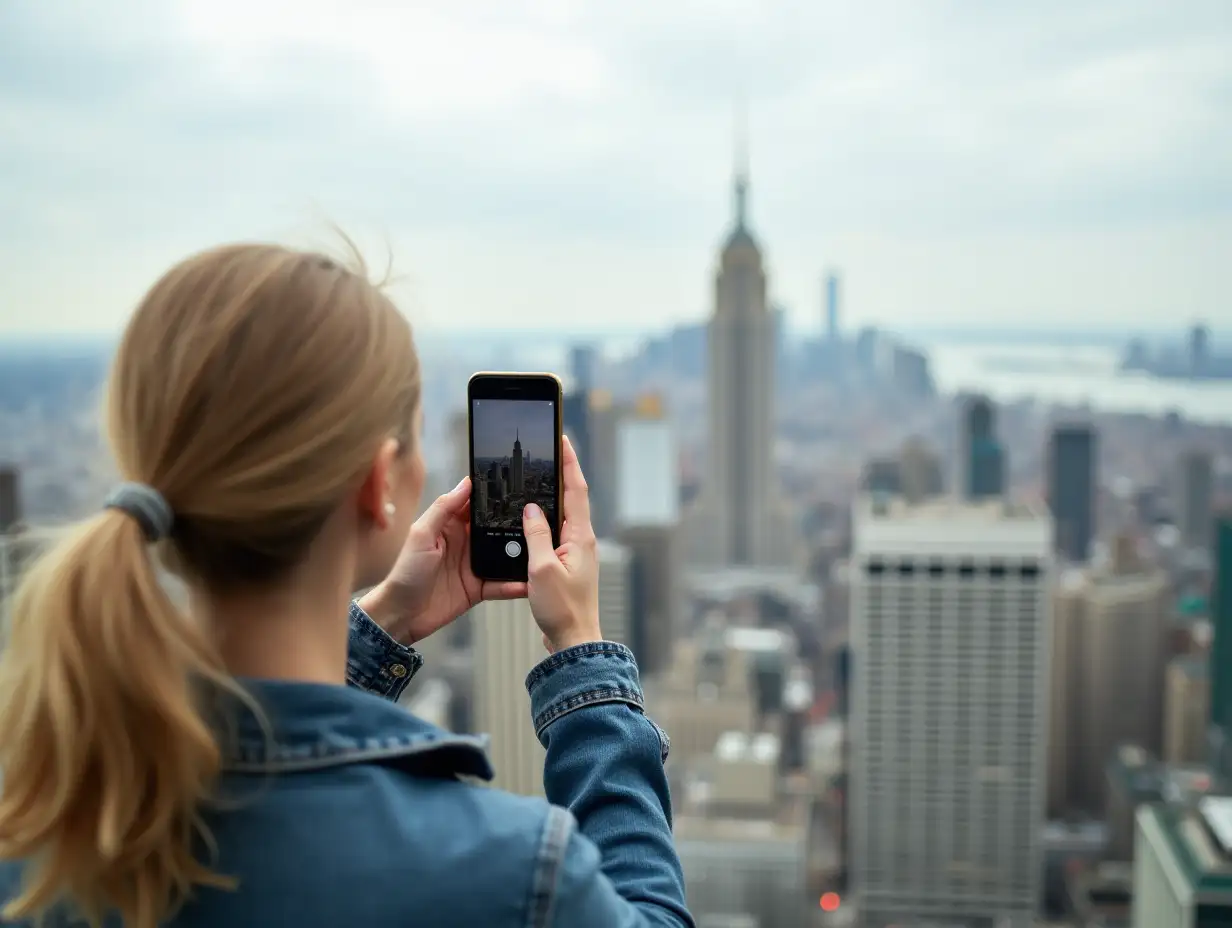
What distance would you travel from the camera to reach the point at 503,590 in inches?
22.5

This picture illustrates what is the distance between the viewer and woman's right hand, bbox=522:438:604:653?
51cm

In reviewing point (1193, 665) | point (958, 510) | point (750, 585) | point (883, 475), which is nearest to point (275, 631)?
point (958, 510)

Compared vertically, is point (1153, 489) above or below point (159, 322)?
below

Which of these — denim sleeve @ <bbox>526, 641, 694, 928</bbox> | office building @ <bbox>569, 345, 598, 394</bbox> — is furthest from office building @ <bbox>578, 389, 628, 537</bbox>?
denim sleeve @ <bbox>526, 641, 694, 928</bbox>

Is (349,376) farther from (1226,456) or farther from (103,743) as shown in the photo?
(1226,456)

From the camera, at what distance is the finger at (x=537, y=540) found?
52cm

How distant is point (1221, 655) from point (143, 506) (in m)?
6.86

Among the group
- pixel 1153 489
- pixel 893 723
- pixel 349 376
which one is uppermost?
pixel 349 376

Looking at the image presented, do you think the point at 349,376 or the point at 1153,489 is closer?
the point at 349,376

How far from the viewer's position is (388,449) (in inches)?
16.6

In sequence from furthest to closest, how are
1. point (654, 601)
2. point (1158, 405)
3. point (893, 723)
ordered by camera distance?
1. point (654, 601)
2. point (893, 723)
3. point (1158, 405)

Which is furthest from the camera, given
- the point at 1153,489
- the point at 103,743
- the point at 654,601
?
the point at 654,601

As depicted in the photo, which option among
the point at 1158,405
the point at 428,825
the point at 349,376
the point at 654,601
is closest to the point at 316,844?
the point at 428,825

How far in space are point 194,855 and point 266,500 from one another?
0.38ft
